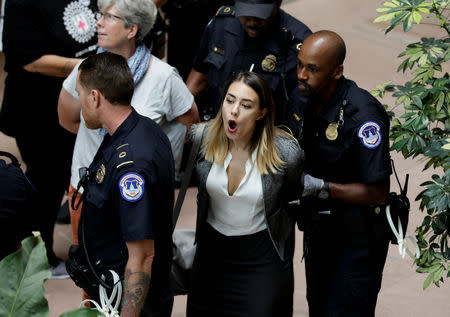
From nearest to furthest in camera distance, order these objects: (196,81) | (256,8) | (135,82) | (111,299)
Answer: (111,299) < (135,82) < (256,8) < (196,81)

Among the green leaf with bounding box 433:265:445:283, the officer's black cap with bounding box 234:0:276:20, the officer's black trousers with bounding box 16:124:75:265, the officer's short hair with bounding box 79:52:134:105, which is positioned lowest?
the officer's black trousers with bounding box 16:124:75:265

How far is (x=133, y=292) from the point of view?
2619 mm

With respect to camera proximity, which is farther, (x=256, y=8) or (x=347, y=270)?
(x=256, y=8)

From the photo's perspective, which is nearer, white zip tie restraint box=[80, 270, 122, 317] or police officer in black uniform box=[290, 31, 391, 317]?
white zip tie restraint box=[80, 270, 122, 317]

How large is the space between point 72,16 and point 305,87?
4.87 ft

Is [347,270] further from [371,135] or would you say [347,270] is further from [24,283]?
[24,283]

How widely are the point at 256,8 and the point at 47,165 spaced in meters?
1.56

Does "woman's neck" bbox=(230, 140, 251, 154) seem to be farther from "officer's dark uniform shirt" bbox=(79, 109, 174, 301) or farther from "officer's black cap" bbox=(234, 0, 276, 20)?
"officer's black cap" bbox=(234, 0, 276, 20)

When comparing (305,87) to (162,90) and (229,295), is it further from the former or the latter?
(229,295)

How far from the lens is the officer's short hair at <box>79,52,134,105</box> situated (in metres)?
2.75

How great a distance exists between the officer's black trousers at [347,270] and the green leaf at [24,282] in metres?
2.02

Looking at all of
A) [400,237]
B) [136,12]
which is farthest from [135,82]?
[400,237]

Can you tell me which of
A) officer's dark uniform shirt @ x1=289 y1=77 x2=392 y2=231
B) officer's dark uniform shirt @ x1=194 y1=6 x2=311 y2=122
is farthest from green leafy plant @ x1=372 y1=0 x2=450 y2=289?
officer's dark uniform shirt @ x1=194 y1=6 x2=311 y2=122

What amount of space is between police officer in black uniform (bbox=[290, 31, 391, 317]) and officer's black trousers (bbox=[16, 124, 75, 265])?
63.2 inches
